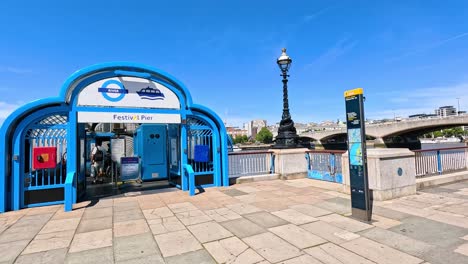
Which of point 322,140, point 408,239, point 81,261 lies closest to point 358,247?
point 408,239

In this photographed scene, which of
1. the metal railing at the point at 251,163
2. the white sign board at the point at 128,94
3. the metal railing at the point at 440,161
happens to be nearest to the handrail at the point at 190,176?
the white sign board at the point at 128,94

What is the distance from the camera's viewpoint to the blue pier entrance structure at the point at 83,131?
6695 millimetres

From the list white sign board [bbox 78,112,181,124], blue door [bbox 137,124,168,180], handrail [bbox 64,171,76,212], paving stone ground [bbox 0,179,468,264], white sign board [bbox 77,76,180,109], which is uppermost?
white sign board [bbox 77,76,180,109]

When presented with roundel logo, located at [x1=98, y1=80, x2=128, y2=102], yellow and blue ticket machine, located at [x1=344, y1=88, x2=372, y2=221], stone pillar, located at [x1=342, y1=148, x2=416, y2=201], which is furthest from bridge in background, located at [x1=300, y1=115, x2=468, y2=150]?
roundel logo, located at [x1=98, y1=80, x2=128, y2=102]

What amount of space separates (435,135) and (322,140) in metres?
99.9

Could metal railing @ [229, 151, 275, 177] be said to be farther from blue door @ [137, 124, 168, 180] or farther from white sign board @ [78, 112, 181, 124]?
white sign board @ [78, 112, 181, 124]

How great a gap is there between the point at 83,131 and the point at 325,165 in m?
9.13

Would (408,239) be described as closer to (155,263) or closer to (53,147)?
(155,263)

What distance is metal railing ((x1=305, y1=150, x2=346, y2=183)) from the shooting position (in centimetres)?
905

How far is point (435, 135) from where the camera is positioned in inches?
5182

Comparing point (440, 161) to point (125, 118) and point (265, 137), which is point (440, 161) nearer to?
point (125, 118)

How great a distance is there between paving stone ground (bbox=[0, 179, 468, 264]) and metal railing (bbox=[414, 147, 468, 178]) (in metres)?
1.56

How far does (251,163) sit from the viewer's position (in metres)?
10.7

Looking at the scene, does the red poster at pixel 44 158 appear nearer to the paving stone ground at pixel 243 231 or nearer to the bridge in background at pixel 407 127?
the paving stone ground at pixel 243 231
